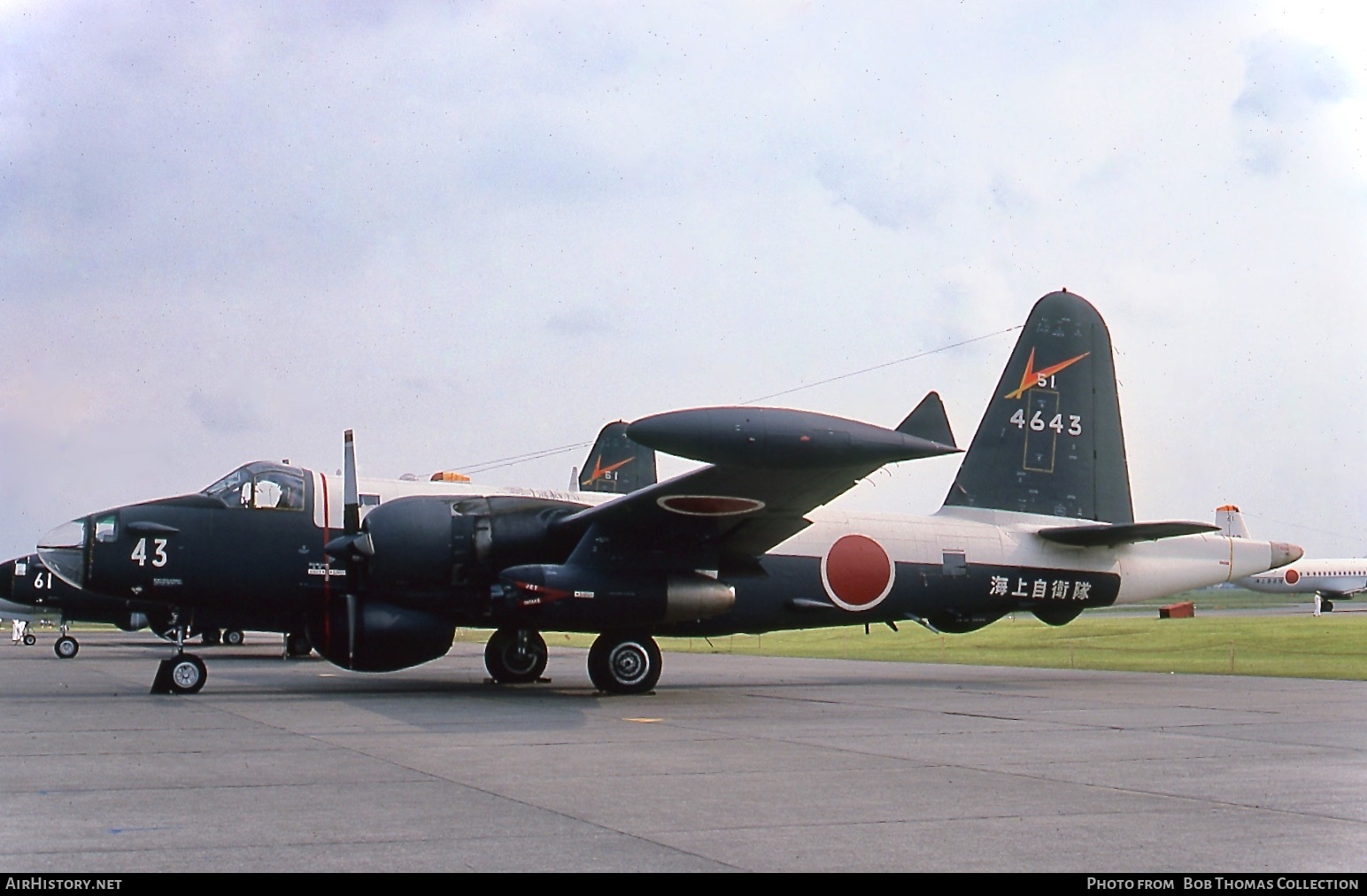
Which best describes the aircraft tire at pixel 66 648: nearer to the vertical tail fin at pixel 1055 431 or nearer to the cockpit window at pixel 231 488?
the cockpit window at pixel 231 488

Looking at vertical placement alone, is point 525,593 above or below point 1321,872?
above

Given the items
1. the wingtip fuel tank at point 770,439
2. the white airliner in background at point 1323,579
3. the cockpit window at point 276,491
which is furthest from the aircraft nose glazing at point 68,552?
the white airliner in background at point 1323,579

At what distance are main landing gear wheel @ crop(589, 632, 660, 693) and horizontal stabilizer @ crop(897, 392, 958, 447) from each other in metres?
5.57

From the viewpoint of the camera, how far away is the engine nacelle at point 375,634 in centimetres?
1805

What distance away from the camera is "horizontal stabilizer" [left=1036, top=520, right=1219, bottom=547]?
848 inches

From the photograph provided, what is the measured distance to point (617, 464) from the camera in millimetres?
33312

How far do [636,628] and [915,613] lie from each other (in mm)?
5490

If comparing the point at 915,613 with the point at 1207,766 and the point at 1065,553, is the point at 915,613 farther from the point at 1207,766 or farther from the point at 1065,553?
the point at 1207,766

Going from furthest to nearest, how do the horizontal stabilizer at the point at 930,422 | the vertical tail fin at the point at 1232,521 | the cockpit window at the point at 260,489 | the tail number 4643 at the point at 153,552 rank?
1. the vertical tail fin at the point at 1232,521
2. the cockpit window at the point at 260,489
3. the tail number 4643 at the point at 153,552
4. the horizontal stabilizer at the point at 930,422

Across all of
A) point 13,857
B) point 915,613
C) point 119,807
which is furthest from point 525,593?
point 13,857

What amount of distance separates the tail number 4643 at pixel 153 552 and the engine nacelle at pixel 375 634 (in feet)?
7.48

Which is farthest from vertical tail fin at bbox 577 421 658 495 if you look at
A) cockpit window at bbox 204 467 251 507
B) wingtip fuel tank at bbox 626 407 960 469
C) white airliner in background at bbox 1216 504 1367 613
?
white airliner in background at bbox 1216 504 1367 613

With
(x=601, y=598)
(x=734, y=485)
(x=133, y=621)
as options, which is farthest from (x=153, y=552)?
(x=133, y=621)
